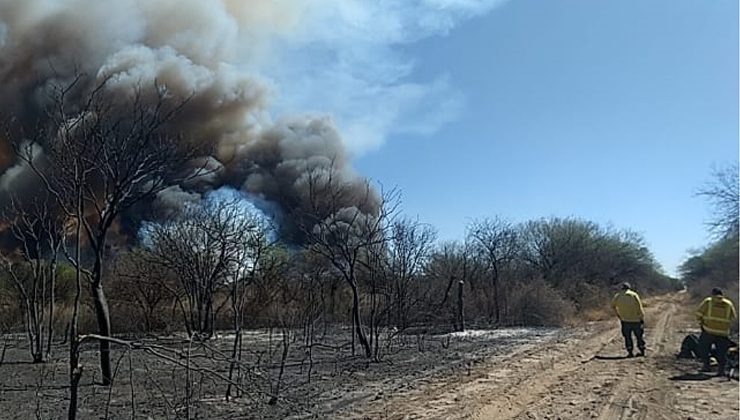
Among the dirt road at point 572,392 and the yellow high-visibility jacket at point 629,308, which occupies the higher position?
the yellow high-visibility jacket at point 629,308

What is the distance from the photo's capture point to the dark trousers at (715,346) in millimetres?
11914

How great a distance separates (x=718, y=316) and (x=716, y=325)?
0.17 meters

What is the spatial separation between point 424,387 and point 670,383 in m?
3.89

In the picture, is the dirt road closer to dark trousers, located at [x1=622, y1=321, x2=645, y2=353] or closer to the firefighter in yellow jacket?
dark trousers, located at [x1=622, y1=321, x2=645, y2=353]

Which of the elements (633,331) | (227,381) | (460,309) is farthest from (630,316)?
(227,381)

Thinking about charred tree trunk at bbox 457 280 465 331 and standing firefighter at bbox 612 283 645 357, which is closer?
standing firefighter at bbox 612 283 645 357

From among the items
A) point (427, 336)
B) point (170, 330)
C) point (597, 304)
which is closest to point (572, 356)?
point (427, 336)

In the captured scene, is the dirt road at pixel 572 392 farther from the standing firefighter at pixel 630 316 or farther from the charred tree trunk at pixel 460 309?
the charred tree trunk at pixel 460 309

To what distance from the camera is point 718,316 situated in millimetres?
12336

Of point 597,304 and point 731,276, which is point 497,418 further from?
point 597,304

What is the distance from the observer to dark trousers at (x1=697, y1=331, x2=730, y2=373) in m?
11.9

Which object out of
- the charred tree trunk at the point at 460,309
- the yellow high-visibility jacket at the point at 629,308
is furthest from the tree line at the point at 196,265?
the yellow high-visibility jacket at the point at 629,308

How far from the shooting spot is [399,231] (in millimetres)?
21156

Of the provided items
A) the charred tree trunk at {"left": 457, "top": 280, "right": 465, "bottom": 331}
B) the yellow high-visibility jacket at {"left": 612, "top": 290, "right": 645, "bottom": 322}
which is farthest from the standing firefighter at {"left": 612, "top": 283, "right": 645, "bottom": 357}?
the charred tree trunk at {"left": 457, "top": 280, "right": 465, "bottom": 331}
